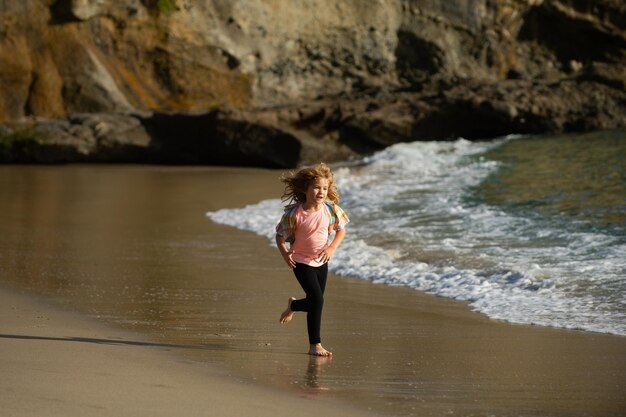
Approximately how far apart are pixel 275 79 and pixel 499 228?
16.7m

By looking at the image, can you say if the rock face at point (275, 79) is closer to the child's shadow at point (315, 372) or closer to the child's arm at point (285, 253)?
the child's arm at point (285, 253)

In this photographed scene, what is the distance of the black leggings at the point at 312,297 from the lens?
228 inches

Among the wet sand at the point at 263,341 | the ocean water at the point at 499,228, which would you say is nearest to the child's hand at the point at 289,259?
the wet sand at the point at 263,341

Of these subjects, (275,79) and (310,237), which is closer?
(310,237)

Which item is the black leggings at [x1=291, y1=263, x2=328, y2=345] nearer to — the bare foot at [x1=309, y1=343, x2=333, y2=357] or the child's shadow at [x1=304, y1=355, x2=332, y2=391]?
the bare foot at [x1=309, y1=343, x2=333, y2=357]

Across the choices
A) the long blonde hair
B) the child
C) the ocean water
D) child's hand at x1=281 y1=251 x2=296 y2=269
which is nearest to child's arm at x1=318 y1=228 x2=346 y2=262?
the child

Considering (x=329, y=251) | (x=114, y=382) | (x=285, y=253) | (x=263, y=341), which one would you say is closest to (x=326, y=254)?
(x=329, y=251)

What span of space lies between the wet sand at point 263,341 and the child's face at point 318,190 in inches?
32.3

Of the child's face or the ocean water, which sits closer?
the child's face

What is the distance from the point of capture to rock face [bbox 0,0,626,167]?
21.4 metres

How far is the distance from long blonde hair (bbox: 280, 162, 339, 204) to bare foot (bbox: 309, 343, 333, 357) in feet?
2.73

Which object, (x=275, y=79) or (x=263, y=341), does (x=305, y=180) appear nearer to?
(x=263, y=341)

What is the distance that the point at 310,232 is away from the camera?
237 inches

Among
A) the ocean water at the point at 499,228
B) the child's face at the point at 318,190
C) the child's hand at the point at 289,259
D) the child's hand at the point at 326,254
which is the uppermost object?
the child's face at the point at 318,190
